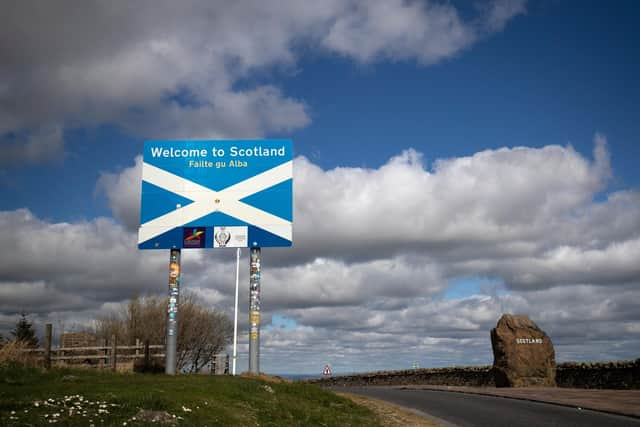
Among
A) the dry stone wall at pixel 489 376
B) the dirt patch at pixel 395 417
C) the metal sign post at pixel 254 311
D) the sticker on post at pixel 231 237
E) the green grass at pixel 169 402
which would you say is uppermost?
the sticker on post at pixel 231 237

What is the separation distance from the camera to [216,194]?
70.8 feet

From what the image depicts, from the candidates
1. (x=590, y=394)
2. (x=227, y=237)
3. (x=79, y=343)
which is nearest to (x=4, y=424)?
(x=227, y=237)

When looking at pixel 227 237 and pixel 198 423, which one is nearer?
pixel 198 423

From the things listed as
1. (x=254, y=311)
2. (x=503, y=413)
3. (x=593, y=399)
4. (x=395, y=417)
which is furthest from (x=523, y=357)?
(x=254, y=311)

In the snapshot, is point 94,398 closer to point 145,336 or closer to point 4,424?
point 4,424

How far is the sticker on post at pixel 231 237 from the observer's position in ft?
69.6

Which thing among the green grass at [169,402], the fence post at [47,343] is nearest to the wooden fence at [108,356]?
the fence post at [47,343]

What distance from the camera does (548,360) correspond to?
28547mm

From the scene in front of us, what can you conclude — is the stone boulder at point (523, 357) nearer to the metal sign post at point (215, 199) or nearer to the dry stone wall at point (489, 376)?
the dry stone wall at point (489, 376)

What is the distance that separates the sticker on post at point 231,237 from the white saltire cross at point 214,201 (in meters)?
0.44

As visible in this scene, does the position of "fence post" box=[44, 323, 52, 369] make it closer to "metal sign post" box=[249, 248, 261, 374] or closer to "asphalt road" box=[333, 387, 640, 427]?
"metal sign post" box=[249, 248, 261, 374]

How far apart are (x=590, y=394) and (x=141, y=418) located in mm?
18019

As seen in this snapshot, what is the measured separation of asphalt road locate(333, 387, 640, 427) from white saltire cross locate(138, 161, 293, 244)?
310 inches

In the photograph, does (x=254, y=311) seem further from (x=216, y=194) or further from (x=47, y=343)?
(x=47, y=343)
